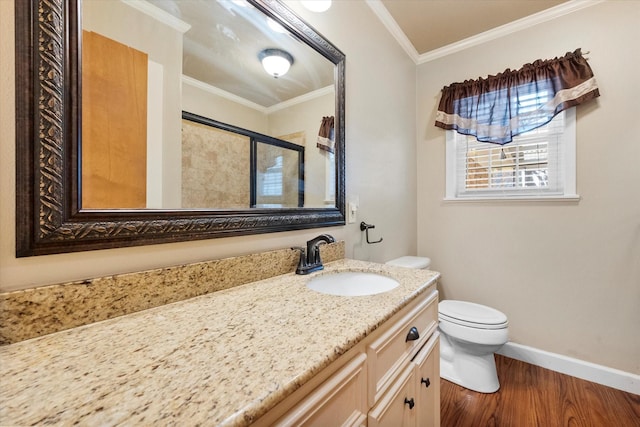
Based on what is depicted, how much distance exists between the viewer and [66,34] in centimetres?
59

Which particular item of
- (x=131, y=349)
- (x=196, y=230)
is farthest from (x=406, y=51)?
(x=131, y=349)

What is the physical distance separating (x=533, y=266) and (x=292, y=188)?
6.22ft

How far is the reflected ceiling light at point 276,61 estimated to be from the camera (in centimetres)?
110

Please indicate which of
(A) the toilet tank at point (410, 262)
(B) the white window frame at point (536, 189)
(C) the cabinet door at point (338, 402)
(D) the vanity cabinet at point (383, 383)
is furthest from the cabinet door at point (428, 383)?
(B) the white window frame at point (536, 189)

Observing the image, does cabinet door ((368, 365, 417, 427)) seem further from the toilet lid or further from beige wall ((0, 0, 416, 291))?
the toilet lid

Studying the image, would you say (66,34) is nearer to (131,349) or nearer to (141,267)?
(141,267)

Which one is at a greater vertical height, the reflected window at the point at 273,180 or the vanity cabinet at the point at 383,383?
the reflected window at the point at 273,180

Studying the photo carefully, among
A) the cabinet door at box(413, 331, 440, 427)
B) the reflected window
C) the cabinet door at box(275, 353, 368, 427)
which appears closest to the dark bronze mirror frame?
the reflected window

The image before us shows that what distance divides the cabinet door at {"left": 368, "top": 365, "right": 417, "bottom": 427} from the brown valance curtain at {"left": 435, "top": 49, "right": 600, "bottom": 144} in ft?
6.15

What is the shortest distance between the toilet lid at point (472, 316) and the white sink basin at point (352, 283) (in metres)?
0.87

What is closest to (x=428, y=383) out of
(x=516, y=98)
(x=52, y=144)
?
(x=52, y=144)

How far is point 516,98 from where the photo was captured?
191 centimetres

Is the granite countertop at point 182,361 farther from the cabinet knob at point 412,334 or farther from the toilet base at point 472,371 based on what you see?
the toilet base at point 472,371

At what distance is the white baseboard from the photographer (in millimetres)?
1597
